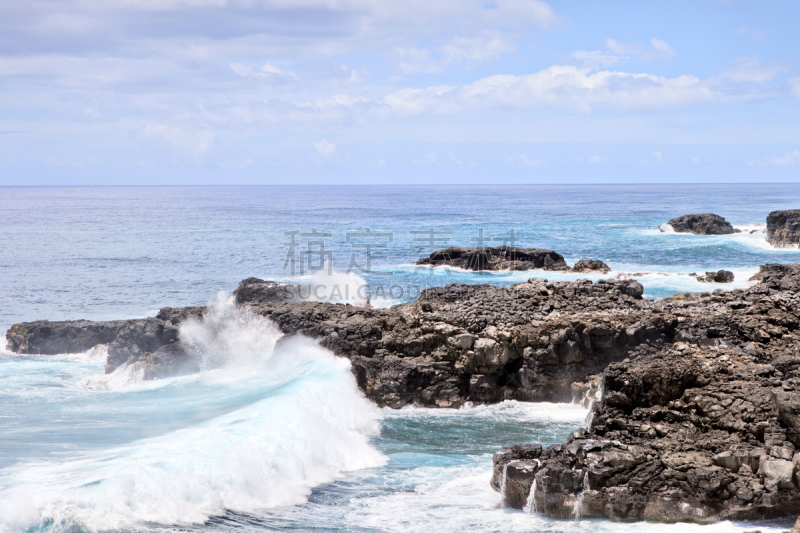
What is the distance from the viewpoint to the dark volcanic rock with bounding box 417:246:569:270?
129ft

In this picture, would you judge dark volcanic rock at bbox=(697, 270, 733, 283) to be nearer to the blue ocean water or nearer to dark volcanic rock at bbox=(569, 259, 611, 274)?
the blue ocean water

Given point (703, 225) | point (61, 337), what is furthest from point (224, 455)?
point (703, 225)

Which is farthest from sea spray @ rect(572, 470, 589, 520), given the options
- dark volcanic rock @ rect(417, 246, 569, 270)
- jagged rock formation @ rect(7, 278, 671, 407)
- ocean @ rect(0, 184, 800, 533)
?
dark volcanic rock @ rect(417, 246, 569, 270)

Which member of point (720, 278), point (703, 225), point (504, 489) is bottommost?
point (504, 489)

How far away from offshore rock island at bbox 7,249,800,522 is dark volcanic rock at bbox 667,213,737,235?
114 feet

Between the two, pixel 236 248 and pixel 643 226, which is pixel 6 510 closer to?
pixel 236 248

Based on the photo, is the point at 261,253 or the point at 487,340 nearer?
the point at 487,340

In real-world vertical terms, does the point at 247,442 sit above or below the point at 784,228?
below

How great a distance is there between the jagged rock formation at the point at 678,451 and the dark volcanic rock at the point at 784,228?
45.5 meters

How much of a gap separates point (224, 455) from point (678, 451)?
7.53m

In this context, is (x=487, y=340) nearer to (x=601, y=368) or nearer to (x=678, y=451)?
(x=601, y=368)

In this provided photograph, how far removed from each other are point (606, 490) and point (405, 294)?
23369 mm

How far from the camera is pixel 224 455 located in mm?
11859

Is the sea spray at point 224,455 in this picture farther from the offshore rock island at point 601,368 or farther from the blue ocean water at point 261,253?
the blue ocean water at point 261,253
